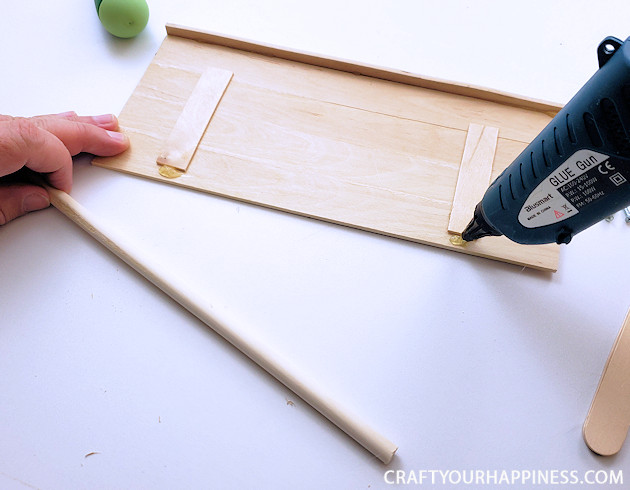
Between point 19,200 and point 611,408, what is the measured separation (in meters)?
1.21

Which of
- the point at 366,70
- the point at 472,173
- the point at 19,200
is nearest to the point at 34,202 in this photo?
the point at 19,200

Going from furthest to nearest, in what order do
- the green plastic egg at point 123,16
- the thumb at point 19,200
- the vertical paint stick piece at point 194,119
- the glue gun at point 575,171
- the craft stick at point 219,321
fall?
the green plastic egg at point 123,16 < the vertical paint stick piece at point 194,119 < the thumb at point 19,200 < the craft stick at point 219,321 < the glue gun at point 575,171

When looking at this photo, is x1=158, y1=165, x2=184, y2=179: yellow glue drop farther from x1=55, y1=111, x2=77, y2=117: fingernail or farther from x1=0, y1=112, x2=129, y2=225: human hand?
x1=55, y1=111, x2=77, y2=117: fingernail

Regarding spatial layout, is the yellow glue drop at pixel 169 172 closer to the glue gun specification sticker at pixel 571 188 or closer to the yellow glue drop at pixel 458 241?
the yellow glue drop at pixel 458 241

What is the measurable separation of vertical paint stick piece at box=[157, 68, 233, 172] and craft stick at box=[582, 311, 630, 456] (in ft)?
3.09

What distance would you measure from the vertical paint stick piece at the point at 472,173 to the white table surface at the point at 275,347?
0.08 metres

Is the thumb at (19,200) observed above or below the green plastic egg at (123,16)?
below

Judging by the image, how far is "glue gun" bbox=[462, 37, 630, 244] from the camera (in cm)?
78

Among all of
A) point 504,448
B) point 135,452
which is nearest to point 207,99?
point 135,452

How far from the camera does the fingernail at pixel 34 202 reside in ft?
3.78

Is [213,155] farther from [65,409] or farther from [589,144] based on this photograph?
[589,144]

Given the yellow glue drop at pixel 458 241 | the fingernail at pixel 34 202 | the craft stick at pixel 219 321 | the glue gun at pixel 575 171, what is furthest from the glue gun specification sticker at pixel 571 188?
the fingernail at pixel 34 202

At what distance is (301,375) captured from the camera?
1010mm

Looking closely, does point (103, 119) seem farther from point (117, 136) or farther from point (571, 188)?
point (571, 188)
